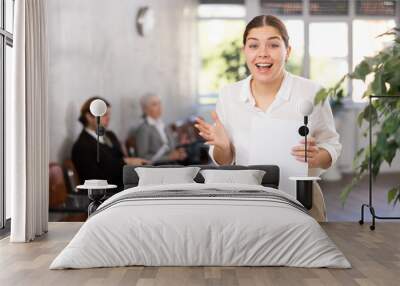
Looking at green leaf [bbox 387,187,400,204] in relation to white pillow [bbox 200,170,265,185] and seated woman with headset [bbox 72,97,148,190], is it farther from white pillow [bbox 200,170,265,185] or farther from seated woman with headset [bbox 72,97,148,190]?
seated woman with headset [bbox 72,97,148,190]

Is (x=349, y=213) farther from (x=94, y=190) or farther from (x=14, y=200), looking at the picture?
(x=14, y=200)

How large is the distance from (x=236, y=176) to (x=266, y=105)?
0.98 m

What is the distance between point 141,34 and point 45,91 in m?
4.10

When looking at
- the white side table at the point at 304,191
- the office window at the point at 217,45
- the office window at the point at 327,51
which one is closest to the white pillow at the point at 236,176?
the white side table at the point at 304,191

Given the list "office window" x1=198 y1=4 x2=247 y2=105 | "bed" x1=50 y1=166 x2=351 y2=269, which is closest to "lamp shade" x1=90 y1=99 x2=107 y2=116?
"bed" x1=50 y1=166 x2=351 y2=269

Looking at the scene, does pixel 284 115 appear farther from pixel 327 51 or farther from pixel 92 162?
pixel 327 51

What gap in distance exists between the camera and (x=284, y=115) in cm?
595

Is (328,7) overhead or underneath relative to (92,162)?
overhead

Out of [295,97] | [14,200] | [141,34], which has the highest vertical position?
[141,34]

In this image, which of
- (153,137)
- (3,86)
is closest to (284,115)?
(3,86)

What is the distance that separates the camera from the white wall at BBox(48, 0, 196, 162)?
693 centimetres

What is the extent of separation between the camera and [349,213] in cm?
761

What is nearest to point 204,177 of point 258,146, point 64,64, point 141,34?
point 258,146

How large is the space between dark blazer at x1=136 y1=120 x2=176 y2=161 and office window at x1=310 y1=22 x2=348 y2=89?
3.66m
